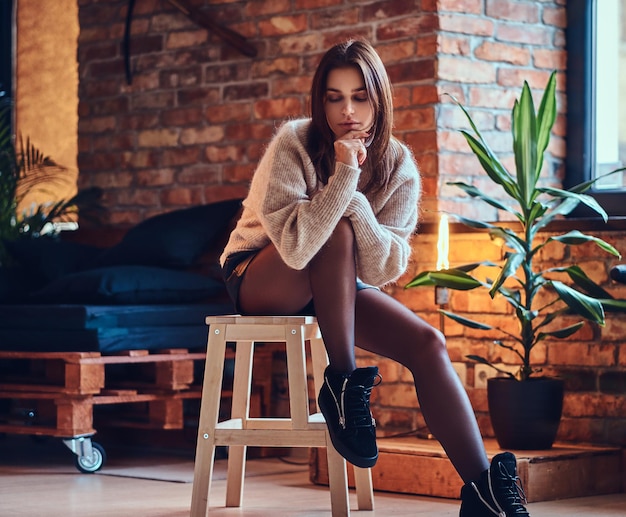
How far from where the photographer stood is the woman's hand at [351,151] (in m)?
2.60

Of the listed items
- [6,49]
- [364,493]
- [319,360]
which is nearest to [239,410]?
[319,360]

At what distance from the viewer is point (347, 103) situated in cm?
276

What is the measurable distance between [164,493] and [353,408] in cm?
97

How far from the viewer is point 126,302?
3715 millimetres

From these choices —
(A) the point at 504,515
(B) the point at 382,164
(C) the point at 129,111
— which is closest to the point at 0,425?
(C) the point at 129,111

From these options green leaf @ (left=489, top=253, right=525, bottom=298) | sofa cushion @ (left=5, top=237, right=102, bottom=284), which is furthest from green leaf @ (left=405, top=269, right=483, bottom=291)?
sofa cushion @ (left=5, top=237, right=102, bottom=284)

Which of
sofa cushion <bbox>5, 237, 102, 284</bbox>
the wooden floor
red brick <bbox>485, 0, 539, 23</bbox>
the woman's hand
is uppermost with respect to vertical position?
red brick <bbox>485, 0, 539, 23</bbox>

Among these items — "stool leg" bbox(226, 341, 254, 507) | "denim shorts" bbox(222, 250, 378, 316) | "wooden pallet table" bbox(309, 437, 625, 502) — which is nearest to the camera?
"denim shorts" bbox(222, 250, 378, 316)

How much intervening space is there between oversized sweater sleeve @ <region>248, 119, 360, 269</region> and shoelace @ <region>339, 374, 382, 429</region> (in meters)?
0.29

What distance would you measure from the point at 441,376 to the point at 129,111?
2.45m

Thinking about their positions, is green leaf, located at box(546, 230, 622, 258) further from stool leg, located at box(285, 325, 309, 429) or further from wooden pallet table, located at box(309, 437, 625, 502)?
stool leg, located at box(285, 325, 309, 429)

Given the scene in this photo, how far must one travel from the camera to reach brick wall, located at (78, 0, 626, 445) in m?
3.60

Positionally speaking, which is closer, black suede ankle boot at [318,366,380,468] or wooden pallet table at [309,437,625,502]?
black suede ankle boot at [318,366,380,468]

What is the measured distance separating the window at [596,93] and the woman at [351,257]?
116 centimetres
